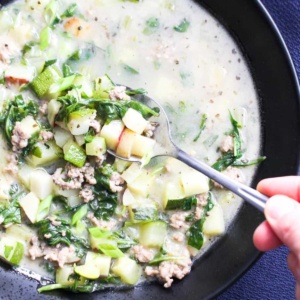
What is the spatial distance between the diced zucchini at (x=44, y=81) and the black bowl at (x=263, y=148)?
0.60 meters

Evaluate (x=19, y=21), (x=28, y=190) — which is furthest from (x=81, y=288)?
(x=19, y=21)

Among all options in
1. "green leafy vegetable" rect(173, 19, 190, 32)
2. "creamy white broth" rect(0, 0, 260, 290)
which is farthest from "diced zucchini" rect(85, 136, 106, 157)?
"green leafy vegetable" rect(173, 19, 190, 32)

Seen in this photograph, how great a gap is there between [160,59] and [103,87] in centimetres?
44

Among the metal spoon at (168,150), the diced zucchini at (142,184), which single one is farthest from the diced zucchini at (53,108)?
the diced zucchini at (142,184)

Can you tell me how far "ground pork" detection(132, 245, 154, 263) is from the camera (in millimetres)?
3955

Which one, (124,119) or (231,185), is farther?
(124,119)

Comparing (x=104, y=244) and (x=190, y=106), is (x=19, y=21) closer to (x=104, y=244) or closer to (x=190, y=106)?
(x=190, y=106)

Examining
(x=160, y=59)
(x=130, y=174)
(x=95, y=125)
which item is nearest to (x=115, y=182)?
(x=130, y=174)

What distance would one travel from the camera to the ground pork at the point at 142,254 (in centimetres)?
396

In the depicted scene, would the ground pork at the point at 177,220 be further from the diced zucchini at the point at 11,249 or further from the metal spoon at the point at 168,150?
the diced zucchini at the point at 11,249

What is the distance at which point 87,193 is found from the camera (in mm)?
3924

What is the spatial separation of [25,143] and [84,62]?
677 millimetres

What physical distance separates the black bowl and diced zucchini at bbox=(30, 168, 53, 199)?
569 millimetres

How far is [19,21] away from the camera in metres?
4.01
